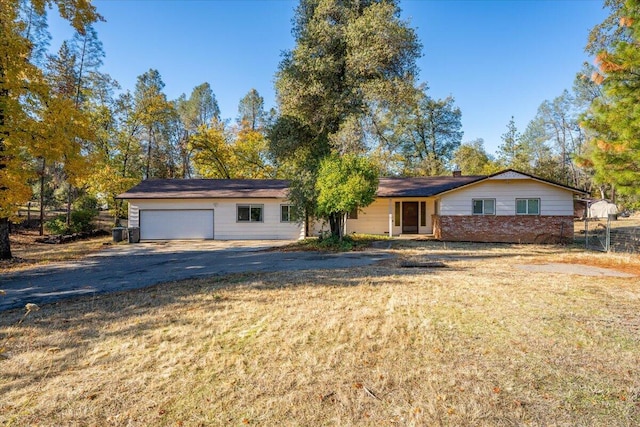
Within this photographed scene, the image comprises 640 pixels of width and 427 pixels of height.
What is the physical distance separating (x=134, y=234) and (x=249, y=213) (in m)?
6.17

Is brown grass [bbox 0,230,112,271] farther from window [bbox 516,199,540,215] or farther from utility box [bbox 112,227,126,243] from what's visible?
window [bbox 516,199,540,215]

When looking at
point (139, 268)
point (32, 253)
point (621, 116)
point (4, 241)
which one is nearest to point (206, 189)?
point (32, 253)

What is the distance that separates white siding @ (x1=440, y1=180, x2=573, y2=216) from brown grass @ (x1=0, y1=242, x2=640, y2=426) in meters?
10.2

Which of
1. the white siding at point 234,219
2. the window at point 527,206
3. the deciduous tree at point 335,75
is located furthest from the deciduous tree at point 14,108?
the window at point 527,206

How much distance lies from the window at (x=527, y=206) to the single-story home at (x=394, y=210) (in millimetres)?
41

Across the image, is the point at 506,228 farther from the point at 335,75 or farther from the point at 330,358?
the point at 330,358

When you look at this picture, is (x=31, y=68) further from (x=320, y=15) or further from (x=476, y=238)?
(x=476, y=238)

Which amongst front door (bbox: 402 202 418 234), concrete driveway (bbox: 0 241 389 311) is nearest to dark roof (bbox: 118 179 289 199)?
concrete driveway (bbox: 0 241 389 311)

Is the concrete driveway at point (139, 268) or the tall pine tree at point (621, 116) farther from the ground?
the tall pine tree at point (621, 116)

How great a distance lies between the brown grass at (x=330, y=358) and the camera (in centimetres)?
278

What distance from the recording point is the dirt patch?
827 cm

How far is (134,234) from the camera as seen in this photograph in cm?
1811

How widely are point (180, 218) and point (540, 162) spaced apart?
31.1m

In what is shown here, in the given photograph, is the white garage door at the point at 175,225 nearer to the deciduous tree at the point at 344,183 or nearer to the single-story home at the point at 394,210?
the single-story home at the point at 394,210
